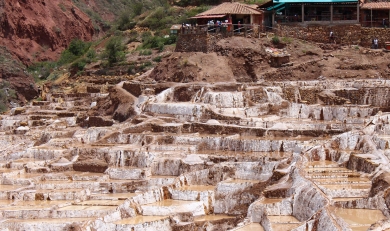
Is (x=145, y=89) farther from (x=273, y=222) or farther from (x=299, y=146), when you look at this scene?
(x=273, y=222)

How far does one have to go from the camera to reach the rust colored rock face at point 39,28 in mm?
95812

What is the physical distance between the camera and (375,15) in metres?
61.2

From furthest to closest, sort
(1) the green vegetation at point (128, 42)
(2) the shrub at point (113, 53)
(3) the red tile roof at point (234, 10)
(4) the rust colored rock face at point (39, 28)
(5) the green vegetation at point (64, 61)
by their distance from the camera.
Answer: (4) the rust colored rock face at point (39, 28) < (5) the green vegetation at point (64, 61) < (1) the green vegetation at point (128, 42) < (2) the shrub at point (113, 53) < (3) the red tile roof at point (234, 10)

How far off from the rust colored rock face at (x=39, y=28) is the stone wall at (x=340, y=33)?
137 ft

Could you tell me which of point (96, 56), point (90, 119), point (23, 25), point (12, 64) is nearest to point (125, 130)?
point (90, 119)

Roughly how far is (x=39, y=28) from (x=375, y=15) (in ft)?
165

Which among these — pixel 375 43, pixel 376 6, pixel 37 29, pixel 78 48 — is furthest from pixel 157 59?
pixel 37 29

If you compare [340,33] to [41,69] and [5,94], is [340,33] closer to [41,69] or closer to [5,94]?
[5,94]

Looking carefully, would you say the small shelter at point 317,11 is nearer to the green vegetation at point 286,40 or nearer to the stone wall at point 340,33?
the stone wall at point 340,33

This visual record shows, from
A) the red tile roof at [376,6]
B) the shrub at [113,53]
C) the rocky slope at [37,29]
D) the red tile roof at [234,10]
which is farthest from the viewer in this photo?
the rocky slope at [37,29]

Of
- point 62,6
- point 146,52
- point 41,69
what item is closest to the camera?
point 146,52

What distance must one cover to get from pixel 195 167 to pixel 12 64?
151ft

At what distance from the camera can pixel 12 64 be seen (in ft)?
280

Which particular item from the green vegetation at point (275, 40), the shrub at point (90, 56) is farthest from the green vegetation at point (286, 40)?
the shrub at point (90, 56)
